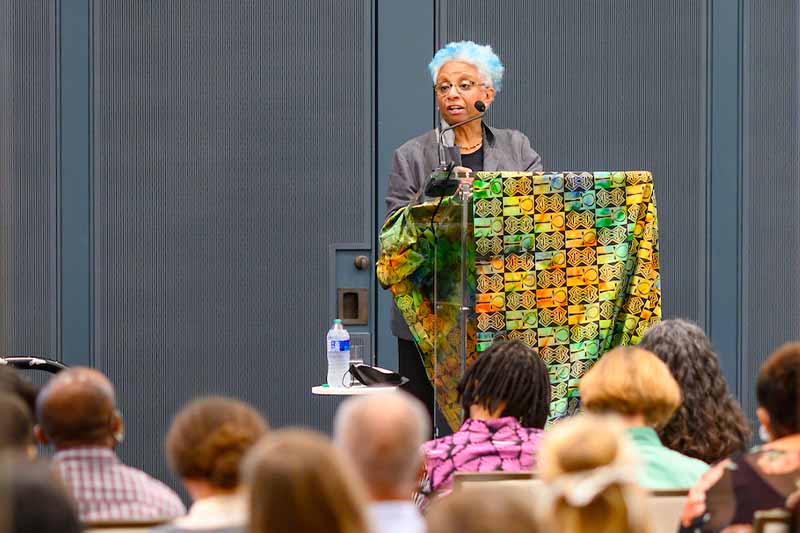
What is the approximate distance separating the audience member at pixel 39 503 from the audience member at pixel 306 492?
28 centimetres

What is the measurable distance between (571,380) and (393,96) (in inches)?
85.4

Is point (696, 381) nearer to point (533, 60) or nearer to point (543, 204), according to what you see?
point (543, 204)

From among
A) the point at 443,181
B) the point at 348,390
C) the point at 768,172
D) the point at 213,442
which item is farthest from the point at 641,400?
the point at 768,172

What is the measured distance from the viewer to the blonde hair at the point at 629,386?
2.58 metres

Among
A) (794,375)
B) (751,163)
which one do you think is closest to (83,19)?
(751,163)

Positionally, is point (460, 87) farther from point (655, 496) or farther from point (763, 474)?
point (763, 474)

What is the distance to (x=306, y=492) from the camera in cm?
145

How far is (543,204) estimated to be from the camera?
12.0 ft

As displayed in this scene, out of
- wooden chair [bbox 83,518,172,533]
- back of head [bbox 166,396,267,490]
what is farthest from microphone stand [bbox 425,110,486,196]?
wooden chair [bbox 83,518,172,533]

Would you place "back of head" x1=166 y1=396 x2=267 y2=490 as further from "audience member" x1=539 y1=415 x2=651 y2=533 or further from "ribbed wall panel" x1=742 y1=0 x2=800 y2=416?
"ribbed wall panel" x1=742 y1=0 x2=800 y2=416

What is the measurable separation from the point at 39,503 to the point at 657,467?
57.4 inches

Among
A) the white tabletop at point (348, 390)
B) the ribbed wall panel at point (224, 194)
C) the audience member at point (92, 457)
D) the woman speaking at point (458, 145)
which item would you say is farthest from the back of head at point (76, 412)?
the ribbed wall panel at point (224, 194)

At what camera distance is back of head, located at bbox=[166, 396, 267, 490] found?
2.04m

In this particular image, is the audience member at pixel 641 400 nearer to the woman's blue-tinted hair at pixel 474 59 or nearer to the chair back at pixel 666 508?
the chair back at pixel 666 508
